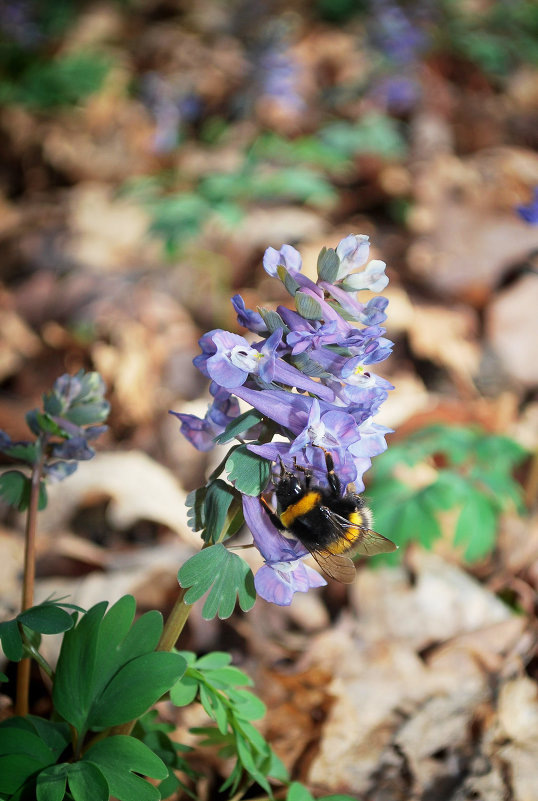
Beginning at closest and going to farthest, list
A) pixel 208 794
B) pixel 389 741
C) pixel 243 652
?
pixel 208 794 → pixel 389 741 → pixel 243 652

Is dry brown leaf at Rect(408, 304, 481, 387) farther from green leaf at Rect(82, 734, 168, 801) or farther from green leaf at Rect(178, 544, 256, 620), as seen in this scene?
green leaf at Rect(82, 734, 168, 801)

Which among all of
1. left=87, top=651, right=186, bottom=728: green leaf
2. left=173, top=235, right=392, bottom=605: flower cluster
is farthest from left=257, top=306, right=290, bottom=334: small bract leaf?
left=87, top=651, right=186, bottom=728: green leaf

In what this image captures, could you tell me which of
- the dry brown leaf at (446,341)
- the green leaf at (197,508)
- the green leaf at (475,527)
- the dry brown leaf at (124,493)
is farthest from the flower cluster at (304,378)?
the dry brown leaf at (446,341)

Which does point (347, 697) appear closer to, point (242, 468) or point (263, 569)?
point (263, 569)

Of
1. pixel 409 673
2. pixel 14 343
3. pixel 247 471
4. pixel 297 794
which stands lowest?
pixel 14 343

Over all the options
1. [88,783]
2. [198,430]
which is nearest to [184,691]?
[88,783]

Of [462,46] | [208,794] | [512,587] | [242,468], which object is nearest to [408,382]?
[512,587]

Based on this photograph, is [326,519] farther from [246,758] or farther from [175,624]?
[246,758]

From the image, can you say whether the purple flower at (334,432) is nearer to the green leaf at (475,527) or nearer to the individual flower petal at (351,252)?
the individual flower petal at (351,252)
